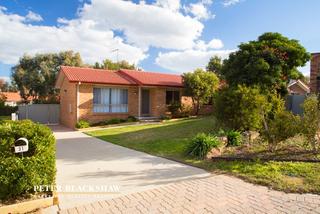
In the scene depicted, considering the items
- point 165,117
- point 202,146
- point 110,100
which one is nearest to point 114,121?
point 110,100

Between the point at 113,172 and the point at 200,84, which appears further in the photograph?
the point at 200,84

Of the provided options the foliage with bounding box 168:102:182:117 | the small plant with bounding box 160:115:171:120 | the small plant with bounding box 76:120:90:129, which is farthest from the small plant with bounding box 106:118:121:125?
the foliage with bounding box 168:102:182:117

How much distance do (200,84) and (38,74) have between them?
2276 centimetres

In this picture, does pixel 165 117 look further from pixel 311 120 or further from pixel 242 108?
pixel 311 120

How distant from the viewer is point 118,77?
72.1 feet

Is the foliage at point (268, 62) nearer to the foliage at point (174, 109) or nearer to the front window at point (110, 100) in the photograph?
the foliage at point (174, 109)

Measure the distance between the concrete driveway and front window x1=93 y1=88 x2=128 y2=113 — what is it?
386 inches

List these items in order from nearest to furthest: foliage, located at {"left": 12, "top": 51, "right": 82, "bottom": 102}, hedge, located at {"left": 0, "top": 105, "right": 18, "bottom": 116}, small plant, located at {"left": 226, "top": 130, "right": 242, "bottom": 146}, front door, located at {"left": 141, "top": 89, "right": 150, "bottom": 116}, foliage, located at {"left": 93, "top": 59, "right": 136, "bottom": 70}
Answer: small plant, located at {"left": 226, "top": 130, "right": 242, "bottom": 146}, front door, located at {"left": 141, "top": 89, "right": 150, "bottom": 116}, hedge, located at {"left": 0, "top": 105, "right": 18, "bottom": 116}, foliage, located at {"left": 12, "top": 51, "right": 82, "bottom": 102}, foliage, located at {"left": 93, "top": 59, "right": 136, "bottom": 70}

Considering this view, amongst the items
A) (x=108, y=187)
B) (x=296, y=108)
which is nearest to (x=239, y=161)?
(x=108, y=187)

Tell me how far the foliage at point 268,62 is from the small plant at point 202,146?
509 cm

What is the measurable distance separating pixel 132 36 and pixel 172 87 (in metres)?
5.64

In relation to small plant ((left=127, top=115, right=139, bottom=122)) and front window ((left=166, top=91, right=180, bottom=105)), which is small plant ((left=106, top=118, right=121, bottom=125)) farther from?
front window ((left=166, top=91, right=180, bottom=105))

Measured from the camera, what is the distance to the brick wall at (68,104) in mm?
19359

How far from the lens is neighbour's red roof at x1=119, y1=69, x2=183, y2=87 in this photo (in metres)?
21.9
